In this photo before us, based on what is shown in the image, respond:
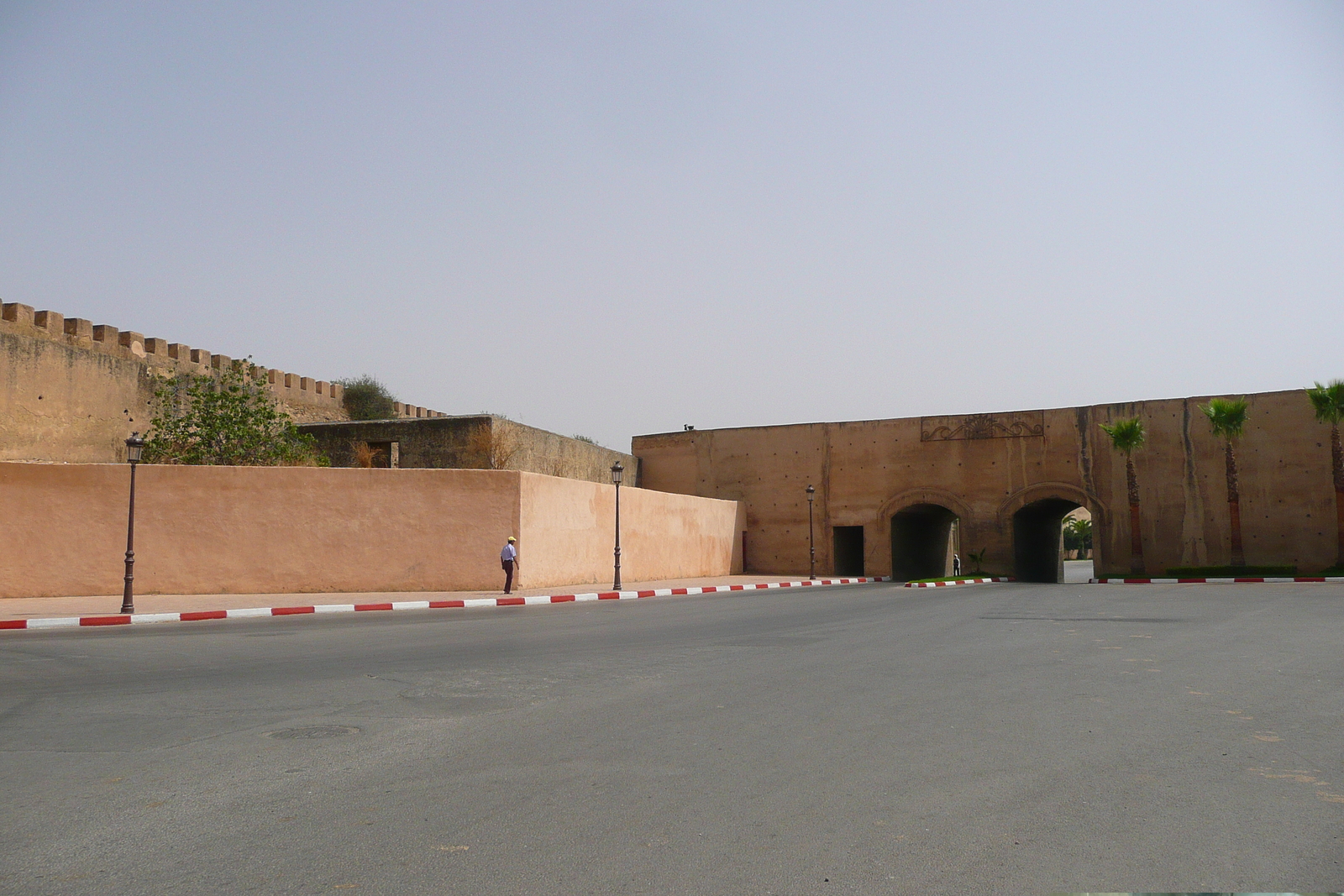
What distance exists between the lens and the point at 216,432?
25.3 metres

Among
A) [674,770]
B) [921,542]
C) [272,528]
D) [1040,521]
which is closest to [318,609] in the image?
[272,528]

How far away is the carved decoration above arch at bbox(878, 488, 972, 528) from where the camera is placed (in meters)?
35.3

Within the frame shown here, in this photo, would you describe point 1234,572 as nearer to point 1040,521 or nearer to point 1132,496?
point 1132,496

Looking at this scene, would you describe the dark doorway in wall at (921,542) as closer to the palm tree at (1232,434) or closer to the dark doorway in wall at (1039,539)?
the dark doorway in wall at (1039,539)

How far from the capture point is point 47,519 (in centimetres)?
1811

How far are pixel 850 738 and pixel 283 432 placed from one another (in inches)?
988

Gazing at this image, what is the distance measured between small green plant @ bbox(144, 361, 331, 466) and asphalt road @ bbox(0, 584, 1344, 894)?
1671 cm

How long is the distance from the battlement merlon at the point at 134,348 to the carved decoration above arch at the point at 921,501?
21559 mm

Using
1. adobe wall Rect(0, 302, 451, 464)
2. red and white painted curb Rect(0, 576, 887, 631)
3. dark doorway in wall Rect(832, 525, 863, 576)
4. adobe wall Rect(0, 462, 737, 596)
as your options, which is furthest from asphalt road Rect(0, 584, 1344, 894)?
dark doorway in wall Rect(832, 525, 863, 576)

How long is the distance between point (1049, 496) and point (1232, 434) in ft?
19.9

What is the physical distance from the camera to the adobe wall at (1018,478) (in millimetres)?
31406

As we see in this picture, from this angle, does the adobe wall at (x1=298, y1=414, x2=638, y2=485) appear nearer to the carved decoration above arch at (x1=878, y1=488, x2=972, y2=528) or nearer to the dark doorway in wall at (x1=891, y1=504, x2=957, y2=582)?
the carved decoration above arch at (x1=878, y1=488, x2=972, y2=528)

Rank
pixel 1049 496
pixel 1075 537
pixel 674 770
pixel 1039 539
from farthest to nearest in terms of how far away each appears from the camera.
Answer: pixel 1075 537
pixel 1039 539
pixel 1049 496
pixel 674 770

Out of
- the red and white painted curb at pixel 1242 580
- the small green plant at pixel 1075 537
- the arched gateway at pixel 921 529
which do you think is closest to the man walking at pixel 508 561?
the red and white painted curb at pixel 1242 580
